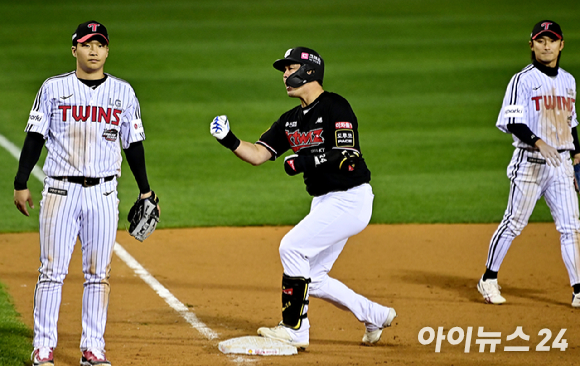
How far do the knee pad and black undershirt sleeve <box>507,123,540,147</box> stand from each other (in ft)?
7.23

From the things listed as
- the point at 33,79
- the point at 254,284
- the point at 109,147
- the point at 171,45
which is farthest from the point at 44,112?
the point at 171,45

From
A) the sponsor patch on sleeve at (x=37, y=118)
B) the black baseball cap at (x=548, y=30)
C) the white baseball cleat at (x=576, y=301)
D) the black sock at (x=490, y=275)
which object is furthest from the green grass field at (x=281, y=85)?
the black baseball cap at (x=548, y=30)

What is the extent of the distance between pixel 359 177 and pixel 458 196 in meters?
5.77

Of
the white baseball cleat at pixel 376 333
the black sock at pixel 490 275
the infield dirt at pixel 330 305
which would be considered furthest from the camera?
the black sock at pixel 490 275

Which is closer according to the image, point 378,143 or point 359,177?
point 359,177

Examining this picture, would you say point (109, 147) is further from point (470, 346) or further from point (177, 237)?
point (177, 237)

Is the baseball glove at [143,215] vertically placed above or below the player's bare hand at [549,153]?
below

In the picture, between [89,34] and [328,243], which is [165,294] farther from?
[89,34]

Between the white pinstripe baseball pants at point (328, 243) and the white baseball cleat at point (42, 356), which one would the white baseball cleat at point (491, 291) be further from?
the white baseball cleat at point (42, 356)

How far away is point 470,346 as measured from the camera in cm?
546

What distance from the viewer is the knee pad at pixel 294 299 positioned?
5223 mm

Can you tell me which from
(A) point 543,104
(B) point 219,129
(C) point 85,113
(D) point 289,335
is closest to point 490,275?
(A) point 543,104

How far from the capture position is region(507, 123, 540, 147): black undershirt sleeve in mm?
6203

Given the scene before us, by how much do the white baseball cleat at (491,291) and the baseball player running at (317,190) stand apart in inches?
56.5
